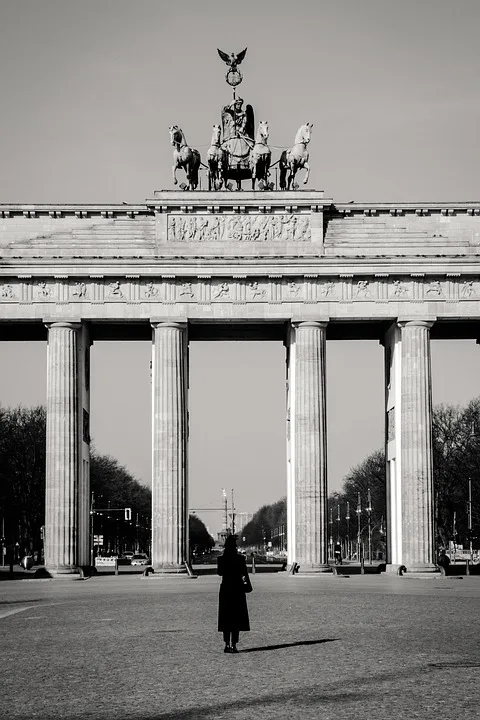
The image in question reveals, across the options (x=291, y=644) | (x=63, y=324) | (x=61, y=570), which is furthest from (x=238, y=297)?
(x=291, y=644)

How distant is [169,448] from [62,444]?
5.06 metres

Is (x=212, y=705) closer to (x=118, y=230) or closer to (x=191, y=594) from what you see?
(x=191, y=594)

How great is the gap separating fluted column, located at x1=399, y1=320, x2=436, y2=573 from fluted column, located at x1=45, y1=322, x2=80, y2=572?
15.7 metres

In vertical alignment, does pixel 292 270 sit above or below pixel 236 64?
below

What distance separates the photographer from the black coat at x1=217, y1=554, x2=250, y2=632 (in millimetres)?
21938

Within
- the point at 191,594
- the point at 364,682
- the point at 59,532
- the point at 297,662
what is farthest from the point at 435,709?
the point at 59,532

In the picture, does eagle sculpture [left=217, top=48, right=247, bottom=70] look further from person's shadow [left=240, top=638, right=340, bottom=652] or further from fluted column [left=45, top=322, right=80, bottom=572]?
person's shadow [left=240, top=638, right=340, bottom=652]

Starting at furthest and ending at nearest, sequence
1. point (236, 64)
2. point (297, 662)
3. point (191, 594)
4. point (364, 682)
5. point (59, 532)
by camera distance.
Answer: point (236, 64) → point (59, 532) → point (191, 594) → point (297, 662) → point (364, 682)

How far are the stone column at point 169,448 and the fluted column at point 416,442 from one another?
34.5 feet

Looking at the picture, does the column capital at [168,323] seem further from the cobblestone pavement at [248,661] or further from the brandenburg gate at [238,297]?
the cobblestone pavement at [248,661]

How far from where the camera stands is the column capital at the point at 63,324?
6266cm

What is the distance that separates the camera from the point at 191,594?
42.6 meters

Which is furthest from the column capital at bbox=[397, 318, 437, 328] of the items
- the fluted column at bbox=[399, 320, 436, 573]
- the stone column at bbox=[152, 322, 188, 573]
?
the stone column at bbox=[152, 322, 188, 573]

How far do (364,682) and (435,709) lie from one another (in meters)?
2.52
